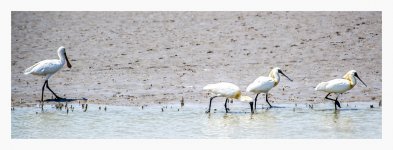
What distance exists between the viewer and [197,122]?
12.9 metres

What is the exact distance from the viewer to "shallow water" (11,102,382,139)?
486 inches

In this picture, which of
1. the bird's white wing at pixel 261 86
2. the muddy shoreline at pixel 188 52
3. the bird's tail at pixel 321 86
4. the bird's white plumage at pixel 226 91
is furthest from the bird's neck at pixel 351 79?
the bird's white plumage at pixel 226 91

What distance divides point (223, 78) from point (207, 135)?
3.56 m

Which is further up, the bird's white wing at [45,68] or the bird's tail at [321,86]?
the bird's white wing at [45,68]

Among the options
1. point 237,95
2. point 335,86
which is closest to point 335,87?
point 335,86

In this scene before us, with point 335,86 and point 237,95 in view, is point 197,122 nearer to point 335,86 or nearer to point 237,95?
point 237,95

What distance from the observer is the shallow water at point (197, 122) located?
12352 millimetres

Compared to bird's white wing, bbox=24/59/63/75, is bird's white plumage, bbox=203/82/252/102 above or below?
below

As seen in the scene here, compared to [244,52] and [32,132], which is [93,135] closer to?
[32,132]

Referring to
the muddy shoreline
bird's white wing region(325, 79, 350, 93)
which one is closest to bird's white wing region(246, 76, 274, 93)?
the muddy shoreline

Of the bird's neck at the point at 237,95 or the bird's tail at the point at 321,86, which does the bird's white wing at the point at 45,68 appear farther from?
the bird's tail at the point at 321,86

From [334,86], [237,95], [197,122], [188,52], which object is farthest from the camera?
[188,52]

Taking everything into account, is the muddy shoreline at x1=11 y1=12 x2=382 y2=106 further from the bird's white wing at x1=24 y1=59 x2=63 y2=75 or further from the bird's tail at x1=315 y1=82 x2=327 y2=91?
the bird's white wing at x1=24 y1=59 x2=63 y2=75

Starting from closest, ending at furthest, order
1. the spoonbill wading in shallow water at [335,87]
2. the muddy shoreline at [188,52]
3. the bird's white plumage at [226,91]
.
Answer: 1. the bird's white plumage at [226,91]
2. the spoonbill wading in shallow water at [335,87]
3. the muddy shoreline at [188,52]
